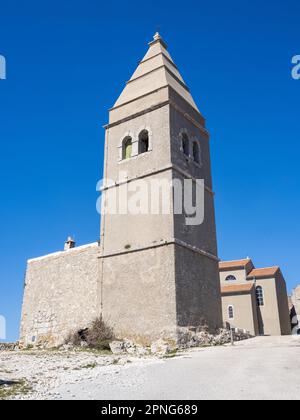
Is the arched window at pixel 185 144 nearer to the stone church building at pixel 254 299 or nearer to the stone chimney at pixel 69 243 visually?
the stone chimney at pixel 69 243

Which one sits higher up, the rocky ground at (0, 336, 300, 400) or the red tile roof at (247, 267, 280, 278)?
the red tile roof at (247, 267, 280, 278)

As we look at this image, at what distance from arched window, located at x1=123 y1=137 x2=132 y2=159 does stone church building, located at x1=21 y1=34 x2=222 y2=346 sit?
0.19 feet

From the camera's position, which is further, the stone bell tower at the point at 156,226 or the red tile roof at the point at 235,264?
the red tile roof at the point at 235,264

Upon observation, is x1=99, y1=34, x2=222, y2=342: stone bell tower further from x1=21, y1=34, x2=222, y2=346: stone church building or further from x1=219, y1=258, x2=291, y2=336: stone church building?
x1=219, y1=258, x2=291, y2=336: stone church building

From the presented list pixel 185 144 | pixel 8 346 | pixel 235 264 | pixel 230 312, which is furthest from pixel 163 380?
pixel 235 264

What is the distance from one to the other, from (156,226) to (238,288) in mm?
17956

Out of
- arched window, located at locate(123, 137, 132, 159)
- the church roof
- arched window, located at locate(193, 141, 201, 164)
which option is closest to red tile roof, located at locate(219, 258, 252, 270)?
the church roof

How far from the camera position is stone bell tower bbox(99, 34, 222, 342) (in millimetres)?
15648

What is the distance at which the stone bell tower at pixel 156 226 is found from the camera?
1565 cm

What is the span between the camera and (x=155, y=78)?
20.3m

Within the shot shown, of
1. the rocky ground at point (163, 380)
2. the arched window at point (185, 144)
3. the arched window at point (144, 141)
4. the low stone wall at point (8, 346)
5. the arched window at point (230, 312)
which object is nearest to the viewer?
the rocky ground at point (163, 380)

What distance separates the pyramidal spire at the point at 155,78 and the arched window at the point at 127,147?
7.30 feet

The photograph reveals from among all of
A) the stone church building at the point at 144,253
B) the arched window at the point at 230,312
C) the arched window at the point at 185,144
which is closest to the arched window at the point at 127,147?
the stone church building at the point at 144,253
